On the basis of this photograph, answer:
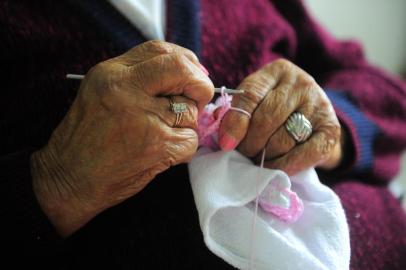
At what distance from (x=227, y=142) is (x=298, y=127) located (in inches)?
3.9

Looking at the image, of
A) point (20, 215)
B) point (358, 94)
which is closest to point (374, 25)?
point (358, 94)

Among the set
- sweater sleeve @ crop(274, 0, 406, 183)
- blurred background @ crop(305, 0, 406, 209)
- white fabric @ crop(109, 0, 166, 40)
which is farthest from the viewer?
blurred background @ crop(305, 0, 406, 209)

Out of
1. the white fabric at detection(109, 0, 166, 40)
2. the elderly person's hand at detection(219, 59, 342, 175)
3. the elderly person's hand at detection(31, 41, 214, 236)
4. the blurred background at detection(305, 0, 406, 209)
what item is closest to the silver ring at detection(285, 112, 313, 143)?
the elderly person's hand at detection(219, 59, 342, 175)

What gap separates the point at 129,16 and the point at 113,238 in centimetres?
32

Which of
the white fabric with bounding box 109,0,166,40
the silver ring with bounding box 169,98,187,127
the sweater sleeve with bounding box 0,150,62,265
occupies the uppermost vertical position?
the white fabric with bounding box 109,0,166,40

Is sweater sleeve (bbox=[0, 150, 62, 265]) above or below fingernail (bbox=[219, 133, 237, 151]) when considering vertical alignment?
below

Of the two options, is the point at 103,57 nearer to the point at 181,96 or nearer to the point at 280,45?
the point at 181,96

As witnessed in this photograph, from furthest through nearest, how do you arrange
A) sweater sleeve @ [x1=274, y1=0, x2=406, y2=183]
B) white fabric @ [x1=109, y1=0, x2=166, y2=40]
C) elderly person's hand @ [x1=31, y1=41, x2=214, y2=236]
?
sweater sleeve @ [x1=274, y1=0, x2=406, y2=183]
white fabric @ [x1=109, y1=0, x2=166, y2=40]
elderly person's hand @ [x1=31, y1=41, x2=214, y2=236]

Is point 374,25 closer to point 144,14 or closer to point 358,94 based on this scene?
point 358,94

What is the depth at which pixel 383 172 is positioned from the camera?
34.1 inches

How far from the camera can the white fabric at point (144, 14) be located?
0.64 meters

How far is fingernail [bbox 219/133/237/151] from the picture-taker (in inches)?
20.9

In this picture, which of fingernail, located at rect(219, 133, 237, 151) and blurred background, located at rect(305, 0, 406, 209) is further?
blurred background, located at rect(305, 0, 406, 209)

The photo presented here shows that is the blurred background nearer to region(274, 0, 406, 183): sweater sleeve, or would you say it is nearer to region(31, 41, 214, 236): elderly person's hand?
region(274, 0, 406, 183): sweater sleeve
